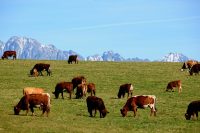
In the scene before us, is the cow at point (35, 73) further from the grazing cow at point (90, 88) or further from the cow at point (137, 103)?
the cow at point (137, 103)

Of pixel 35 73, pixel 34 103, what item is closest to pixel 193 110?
pixel 34 103

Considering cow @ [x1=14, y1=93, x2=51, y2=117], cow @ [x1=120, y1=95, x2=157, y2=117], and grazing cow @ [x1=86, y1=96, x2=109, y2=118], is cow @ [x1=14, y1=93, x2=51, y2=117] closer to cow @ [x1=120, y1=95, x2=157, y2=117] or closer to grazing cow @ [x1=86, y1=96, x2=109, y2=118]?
grazing cow @ [x1=86, y1=96, x2=109, y2=118]

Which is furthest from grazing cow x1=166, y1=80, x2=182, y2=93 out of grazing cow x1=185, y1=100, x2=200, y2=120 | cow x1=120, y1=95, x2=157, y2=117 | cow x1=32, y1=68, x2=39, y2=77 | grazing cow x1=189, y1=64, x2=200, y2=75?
cow x1=32, y1=68, x2=39, y2=77

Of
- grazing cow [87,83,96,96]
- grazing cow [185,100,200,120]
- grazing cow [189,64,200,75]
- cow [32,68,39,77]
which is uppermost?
grazing cow [189,64,200,75]

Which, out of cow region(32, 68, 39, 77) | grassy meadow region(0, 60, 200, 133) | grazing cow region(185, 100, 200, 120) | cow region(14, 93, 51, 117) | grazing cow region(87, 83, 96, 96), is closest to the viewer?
grassy meadow region(0, 60, 200, 133)

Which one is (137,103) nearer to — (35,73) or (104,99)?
(104,99)

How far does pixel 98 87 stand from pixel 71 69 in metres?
14.5

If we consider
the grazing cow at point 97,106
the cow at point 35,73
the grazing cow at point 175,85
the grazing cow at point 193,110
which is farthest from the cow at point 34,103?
the cow at point 35,73

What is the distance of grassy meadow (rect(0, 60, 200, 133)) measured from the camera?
91.9 ft

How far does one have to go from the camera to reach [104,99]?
42250mm

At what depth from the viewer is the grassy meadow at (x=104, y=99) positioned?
28016 millimetres

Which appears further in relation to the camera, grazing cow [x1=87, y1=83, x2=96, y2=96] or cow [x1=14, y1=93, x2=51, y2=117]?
grazing cow [x1=87, y1=83, x2=96, y2=96]

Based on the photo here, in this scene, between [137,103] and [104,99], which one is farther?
[104,99]

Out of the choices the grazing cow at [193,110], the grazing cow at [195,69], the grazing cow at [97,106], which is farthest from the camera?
the grazing cow at [195,69]
